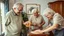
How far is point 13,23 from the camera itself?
337 cm

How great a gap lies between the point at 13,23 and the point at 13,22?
0.03 meters

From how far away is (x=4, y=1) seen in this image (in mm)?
5066

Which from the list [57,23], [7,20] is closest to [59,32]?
[57,23]

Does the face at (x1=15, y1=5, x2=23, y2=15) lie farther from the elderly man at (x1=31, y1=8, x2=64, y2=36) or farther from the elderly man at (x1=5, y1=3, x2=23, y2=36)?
the elderly man at (x1=31, y1=8, x2=64, y2=36)

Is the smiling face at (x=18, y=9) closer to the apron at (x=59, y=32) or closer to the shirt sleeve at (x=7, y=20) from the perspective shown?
the shirt sleeve at (x=7, y=20)

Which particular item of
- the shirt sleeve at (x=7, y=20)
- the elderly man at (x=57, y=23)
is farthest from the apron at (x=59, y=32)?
the shirt sleeve at (x=7, y=20)

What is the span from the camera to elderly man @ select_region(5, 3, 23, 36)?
10.9 feet

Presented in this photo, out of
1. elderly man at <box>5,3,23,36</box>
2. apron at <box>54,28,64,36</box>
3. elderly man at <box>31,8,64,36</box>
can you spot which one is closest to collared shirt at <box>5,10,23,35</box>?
elderly man at <box>5,3,23,36</box>

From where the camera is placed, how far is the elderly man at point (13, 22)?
333 centimetres

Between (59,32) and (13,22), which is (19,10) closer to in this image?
(13,22)

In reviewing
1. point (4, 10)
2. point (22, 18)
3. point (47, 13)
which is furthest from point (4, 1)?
point (47, 13)

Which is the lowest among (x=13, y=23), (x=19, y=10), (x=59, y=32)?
(x=59, y=32)

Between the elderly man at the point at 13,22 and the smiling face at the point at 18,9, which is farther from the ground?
the smiling face at the point at 18,9

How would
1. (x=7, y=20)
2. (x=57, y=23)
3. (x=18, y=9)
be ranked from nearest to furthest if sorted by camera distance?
1. (x=57, y=23)
2. (x=18, y=9)
3. (x=7, y=20)
